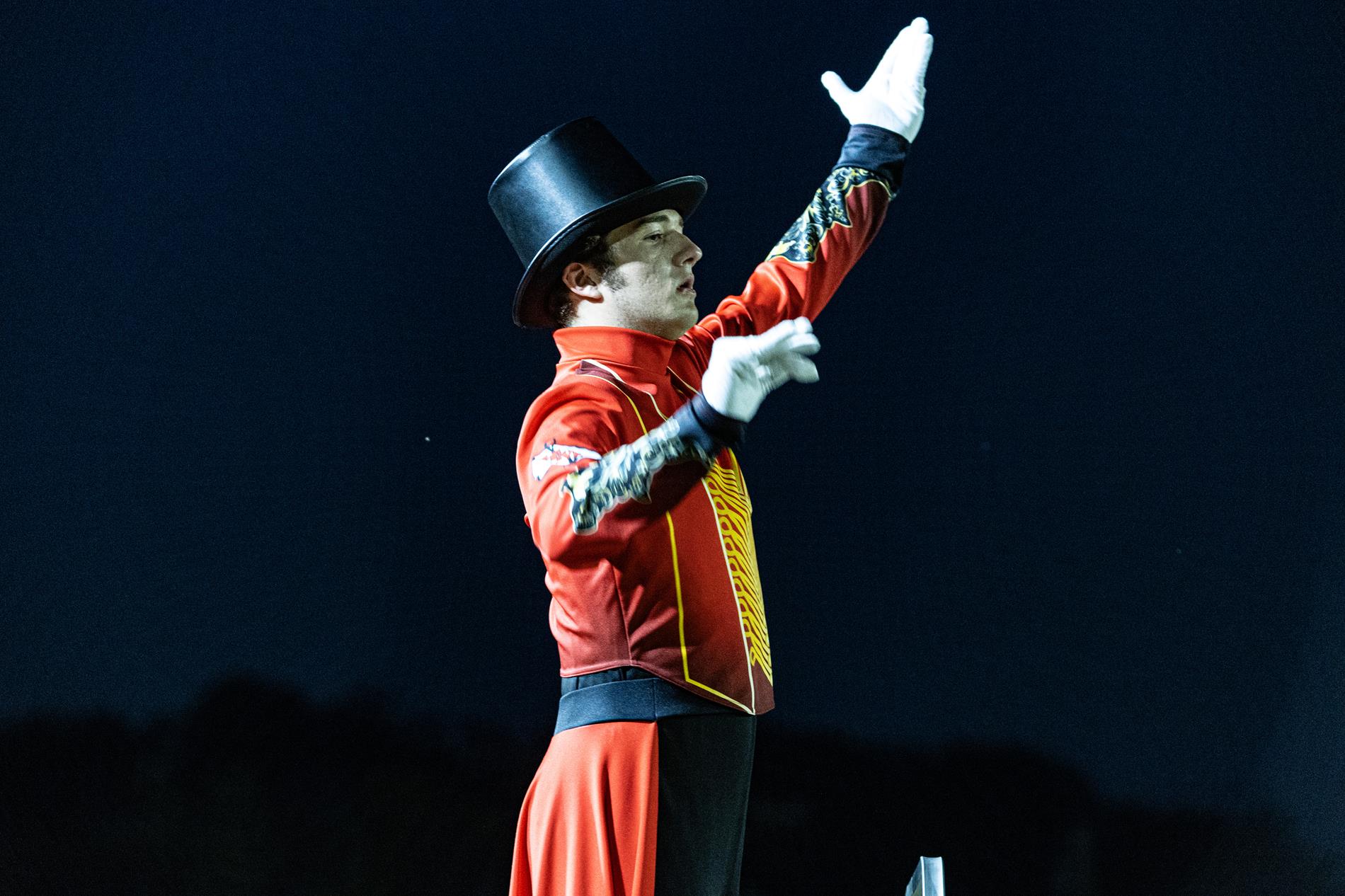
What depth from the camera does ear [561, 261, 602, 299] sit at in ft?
4.79

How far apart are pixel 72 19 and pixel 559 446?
155 centimetres

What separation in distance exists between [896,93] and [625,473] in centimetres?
80

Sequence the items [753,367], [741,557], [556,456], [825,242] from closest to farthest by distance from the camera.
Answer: [753,367] → [556,456] → [741,557] → [825,242]

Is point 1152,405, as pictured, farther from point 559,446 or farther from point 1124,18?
point 559,446

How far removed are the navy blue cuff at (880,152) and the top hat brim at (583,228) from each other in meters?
0.27

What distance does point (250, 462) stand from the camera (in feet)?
7.55

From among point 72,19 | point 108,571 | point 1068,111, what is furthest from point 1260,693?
point 72,19

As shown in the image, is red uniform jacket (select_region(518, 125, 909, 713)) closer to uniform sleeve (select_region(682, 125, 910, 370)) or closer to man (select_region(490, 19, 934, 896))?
man (select_region(490, 19, 934, 896))

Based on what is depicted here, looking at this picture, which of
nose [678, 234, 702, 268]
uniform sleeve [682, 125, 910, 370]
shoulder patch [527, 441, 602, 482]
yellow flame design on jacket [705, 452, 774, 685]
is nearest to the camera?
shoulder patch [527, 441, 602, 482]

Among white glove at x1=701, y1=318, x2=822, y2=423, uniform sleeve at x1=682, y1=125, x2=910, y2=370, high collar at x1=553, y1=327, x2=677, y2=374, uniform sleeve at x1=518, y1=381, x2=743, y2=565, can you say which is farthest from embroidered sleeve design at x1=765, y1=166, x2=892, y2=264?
white glove at x1=701, y1=318, x2=822, y2=423

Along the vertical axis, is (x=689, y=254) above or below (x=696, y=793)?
above

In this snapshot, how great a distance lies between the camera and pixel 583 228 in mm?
1428

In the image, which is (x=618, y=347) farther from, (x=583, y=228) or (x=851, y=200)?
(x=851, y=200)

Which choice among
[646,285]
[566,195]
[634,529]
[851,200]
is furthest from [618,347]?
[851,200]
